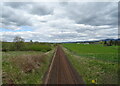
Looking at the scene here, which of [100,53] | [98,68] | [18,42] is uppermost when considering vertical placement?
[18,42]

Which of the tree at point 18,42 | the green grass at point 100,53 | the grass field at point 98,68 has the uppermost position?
the tree at point 18,42

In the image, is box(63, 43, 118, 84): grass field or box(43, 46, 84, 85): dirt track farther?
box(63, 43, 118, 84): grass field

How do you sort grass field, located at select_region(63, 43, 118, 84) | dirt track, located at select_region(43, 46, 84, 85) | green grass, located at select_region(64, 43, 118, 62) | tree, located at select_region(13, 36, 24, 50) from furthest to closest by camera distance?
1. tree, located at select_region(13, 36, 24, 50)
2. green grass, located at select_region(64, 43, 118, 62)
3. grass field, located at select_region(63, 43, 118, 84)
4. dirt track, located at select_region(43, 46, 84, 85)

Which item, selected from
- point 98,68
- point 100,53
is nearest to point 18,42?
point 100,53

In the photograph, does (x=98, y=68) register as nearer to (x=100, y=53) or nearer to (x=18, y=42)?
(x=100, y=53)

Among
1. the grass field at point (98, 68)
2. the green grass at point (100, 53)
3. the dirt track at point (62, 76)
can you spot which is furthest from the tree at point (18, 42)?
the dirt track at point (62, 76)

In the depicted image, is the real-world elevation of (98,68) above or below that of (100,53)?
above

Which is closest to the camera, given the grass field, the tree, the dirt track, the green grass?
the dirt track

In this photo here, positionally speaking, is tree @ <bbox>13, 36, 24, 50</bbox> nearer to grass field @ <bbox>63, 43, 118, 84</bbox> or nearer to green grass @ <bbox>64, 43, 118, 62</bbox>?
green grass @ <bbox>64, 43, 118, 62</bbox>

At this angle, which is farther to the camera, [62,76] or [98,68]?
[98,68]

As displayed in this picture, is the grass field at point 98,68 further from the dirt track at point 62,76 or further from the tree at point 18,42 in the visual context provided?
the tree at point 18,42

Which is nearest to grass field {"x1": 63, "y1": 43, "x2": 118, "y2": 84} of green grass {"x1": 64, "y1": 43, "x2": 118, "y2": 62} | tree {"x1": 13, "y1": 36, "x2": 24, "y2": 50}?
green grass {"x1": 64, "y1": 43, "x2": 118, "y2": 62}

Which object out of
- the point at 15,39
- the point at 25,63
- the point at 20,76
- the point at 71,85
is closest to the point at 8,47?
the point at 15,39

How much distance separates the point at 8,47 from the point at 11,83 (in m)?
37.4
